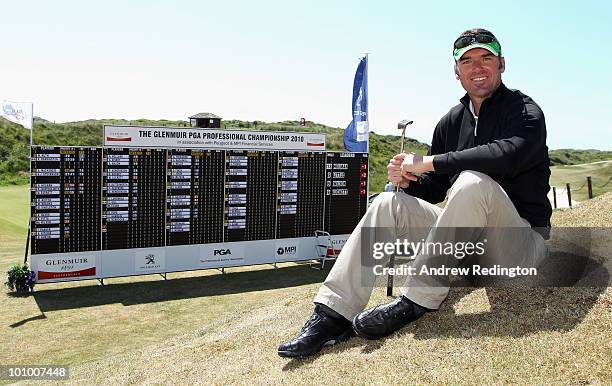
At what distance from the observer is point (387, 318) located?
11.0 feet

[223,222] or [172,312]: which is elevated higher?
[223,222]

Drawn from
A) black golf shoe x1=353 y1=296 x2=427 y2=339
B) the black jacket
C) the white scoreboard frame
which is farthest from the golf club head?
the white scoreboard frame

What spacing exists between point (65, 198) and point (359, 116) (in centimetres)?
773

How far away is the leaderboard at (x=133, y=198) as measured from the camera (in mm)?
11398

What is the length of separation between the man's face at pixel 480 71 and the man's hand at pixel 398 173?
2.08 ft

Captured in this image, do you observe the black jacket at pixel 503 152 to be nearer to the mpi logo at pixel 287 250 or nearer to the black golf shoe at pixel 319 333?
the black golf shoe at pixel 319 333

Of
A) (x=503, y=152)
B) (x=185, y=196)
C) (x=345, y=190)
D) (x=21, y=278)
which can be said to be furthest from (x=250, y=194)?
(x=503, y=152)

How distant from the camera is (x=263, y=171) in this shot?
1293cm

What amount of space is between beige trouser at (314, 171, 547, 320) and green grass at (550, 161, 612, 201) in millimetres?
21036

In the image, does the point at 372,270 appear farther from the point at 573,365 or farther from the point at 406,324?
the point at 573,365

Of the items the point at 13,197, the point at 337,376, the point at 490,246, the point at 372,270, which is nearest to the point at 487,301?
the point at 490,246

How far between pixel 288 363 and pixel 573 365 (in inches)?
66.5

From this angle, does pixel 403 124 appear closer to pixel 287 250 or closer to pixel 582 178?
pixel 287 250

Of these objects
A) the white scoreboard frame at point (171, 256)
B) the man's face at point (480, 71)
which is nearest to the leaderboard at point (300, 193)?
the white scoreboard frame at point (171, 256)
